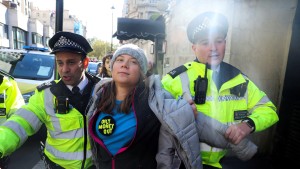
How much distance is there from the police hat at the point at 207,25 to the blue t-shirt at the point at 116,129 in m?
0.81

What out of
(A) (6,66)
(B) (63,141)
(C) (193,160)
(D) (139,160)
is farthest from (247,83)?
(A) (6,66)

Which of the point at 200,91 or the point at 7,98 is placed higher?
the point at 200,91

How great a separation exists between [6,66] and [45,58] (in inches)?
33.9

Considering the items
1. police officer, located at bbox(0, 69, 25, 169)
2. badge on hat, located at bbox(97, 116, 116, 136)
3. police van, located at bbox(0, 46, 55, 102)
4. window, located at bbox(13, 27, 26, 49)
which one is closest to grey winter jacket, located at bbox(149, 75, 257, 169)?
badge on hat, located at bbox(97, 116, 116, 136)

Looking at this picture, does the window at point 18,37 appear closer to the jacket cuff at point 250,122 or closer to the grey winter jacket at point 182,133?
the grey winter jacket at point 182,133

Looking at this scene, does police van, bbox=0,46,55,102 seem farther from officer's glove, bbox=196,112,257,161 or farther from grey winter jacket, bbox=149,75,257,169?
officer's glove, bbox=196,112,257,161

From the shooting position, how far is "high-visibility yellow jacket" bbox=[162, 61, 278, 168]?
5.75 ft


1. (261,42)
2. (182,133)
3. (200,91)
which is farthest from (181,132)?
(261,42)

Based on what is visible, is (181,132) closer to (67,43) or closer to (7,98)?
(67,43)

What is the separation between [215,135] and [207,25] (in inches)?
32.6

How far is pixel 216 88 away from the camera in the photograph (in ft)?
5.96

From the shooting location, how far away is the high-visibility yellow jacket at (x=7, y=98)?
7.29ft

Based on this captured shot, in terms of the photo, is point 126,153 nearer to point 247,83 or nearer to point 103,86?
point 103,86

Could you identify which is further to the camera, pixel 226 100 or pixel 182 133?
pixel 226 100
